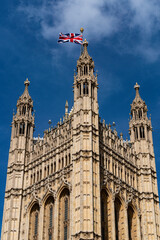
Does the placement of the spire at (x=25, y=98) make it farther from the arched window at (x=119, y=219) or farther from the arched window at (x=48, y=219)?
the arched window at (x=119, y=219)

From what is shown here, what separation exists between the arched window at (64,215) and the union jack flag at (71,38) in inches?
674

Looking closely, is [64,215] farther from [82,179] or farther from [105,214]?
[82,179]

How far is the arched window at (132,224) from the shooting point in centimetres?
5128

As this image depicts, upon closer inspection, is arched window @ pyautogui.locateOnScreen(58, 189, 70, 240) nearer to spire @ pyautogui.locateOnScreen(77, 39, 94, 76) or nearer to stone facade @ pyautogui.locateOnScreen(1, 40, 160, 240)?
stone facade @ pyautogui.locateOnScreen(1, 40, 160, 240)

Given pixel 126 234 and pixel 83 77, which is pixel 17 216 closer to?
pixel 126 234

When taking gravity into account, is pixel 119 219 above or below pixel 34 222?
above

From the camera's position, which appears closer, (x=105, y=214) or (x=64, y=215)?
(x=64, y=215)

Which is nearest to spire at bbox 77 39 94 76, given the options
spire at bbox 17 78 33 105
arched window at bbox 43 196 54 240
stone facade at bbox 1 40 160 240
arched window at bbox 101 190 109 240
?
stone facade at bbox 1 40 160 240

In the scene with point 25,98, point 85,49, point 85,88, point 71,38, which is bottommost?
point 85,88

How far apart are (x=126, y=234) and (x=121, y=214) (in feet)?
7.37

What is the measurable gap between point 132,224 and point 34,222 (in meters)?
9.54

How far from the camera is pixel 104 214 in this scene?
1923 inches

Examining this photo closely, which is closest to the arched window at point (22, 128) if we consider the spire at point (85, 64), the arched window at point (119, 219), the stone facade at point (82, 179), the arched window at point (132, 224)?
the stone facade at point (82, 179)

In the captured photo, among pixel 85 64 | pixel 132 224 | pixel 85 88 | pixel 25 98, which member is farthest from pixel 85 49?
pixel 132 224
